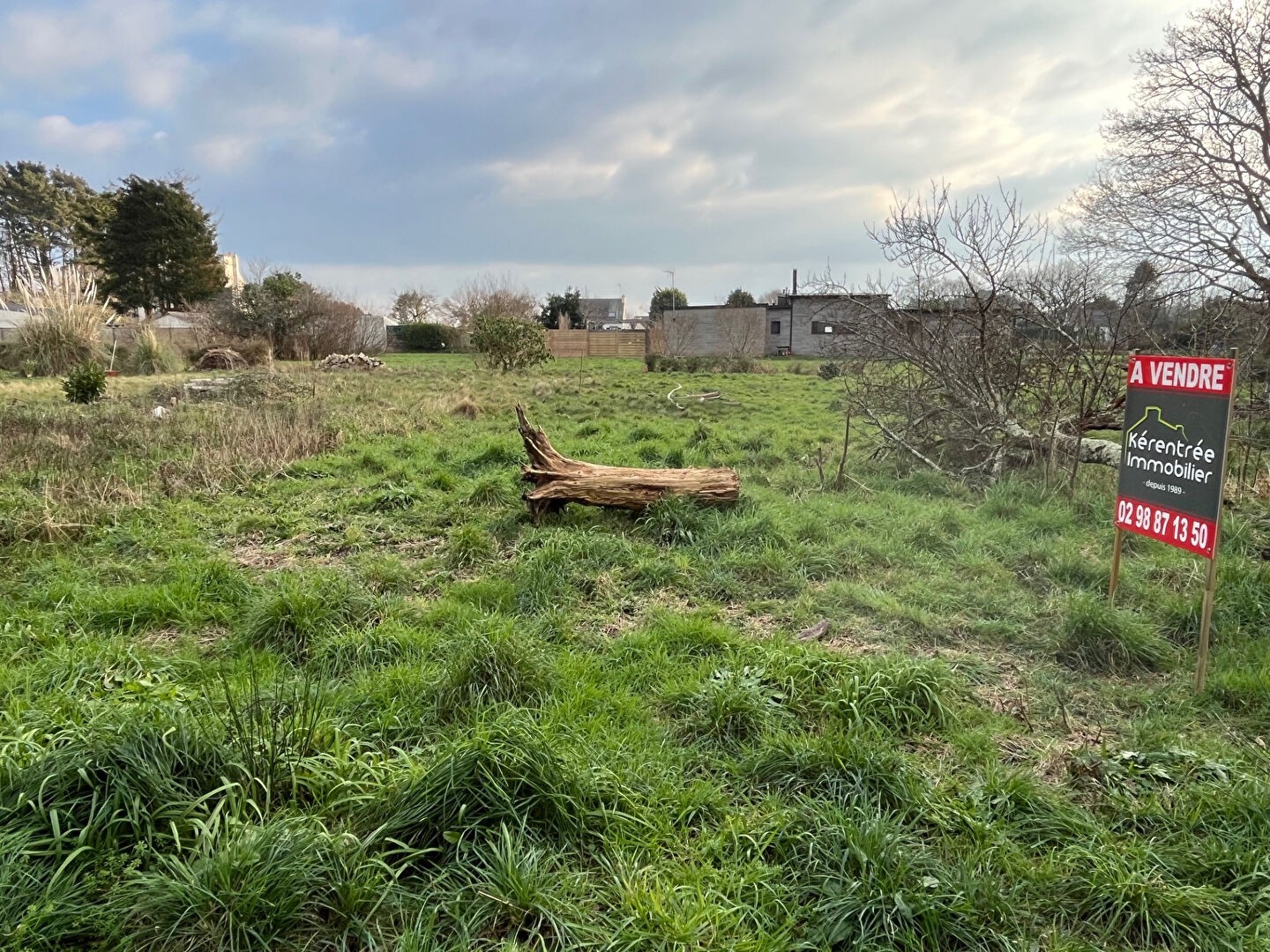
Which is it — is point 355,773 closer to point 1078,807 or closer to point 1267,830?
point 1078,807

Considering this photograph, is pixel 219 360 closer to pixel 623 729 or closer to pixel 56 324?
pixel 56 324

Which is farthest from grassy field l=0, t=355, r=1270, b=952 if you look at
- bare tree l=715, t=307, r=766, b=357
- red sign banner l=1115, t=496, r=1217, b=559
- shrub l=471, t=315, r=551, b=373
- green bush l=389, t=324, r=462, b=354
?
green bush l=389, t=324, r=462, b=354

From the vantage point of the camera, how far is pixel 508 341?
69.4 ft

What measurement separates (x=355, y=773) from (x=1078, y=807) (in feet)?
8.46

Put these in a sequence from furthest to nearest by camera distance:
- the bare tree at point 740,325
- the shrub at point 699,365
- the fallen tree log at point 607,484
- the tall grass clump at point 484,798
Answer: the bare tree at point 740,325
the shrub at point 699,365
the fallen tree log at point 607,484
the tall grass clump at point 484,798

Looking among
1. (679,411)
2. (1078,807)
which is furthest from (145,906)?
(679,411)

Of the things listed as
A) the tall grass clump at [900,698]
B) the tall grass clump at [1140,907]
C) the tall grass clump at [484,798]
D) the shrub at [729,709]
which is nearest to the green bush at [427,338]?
the shrub at [729,709]

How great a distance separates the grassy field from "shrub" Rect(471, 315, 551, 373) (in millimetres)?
15623

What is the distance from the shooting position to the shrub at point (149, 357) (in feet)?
59.8

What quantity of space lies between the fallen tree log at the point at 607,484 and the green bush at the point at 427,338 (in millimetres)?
34811

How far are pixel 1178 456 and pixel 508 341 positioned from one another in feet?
63.2

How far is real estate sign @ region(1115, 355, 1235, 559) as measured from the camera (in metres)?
3.37

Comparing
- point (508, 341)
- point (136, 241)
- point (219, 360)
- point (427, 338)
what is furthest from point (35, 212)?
point (508, 341)

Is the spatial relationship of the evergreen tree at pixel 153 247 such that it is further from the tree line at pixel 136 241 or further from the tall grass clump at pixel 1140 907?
the tall grass clump at pixel 1140 907
